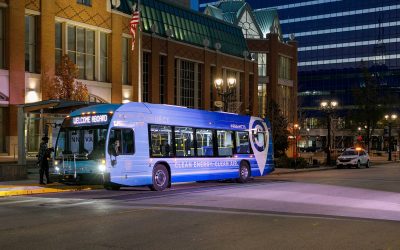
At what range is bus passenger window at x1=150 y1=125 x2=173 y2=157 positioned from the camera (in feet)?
68.7

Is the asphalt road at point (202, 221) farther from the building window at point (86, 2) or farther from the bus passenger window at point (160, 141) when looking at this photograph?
the building window at point (86, 2)

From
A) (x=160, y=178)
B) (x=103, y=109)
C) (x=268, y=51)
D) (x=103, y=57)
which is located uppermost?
(x=268, y=51)

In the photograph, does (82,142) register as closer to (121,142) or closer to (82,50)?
(121,142)

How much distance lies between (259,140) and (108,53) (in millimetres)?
19834

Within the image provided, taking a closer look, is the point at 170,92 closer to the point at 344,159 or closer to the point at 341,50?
the point at 344,159

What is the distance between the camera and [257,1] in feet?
457

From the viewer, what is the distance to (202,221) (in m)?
12.3

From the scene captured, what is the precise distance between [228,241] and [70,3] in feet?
111

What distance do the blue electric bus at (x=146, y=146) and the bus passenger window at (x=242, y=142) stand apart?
15 centimetres

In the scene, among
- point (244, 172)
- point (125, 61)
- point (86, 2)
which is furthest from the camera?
point (125, 61)

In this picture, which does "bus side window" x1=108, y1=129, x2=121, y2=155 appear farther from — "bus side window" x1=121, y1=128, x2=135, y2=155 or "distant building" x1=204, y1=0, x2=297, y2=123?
"distant building" x1=204, y1=0, x2=297, y2=123

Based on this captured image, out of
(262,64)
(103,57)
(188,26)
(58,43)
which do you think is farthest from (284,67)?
(58,43)

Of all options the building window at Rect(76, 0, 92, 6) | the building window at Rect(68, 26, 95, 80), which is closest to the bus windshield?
the building window at Rect(68, 26, 95, 80)

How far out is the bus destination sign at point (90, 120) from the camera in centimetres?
1938
